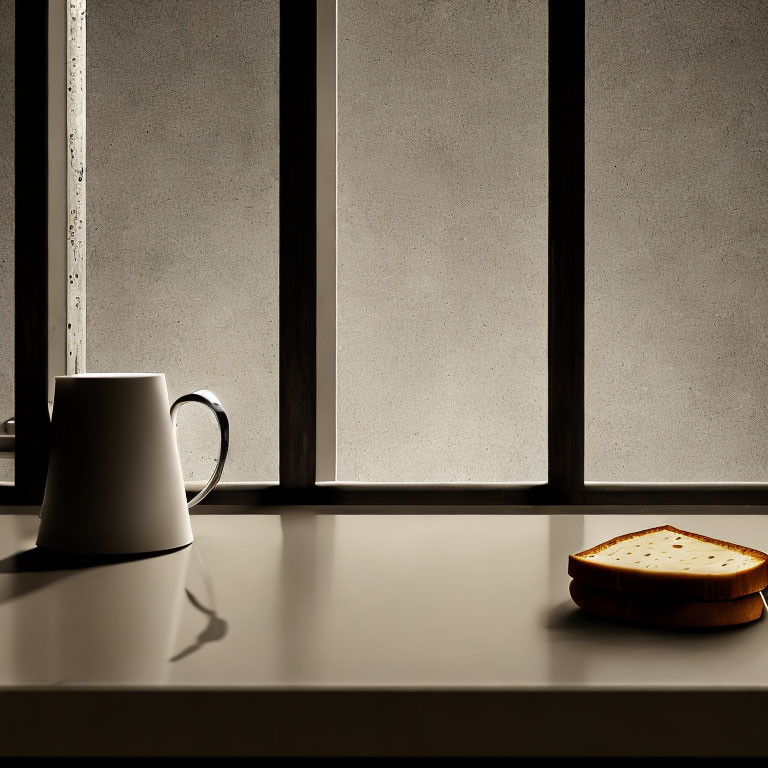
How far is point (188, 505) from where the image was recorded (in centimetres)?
72

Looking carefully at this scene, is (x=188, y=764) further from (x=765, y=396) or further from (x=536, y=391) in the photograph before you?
(x=765, y=396)

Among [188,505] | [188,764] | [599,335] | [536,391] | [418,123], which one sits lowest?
[188,764]

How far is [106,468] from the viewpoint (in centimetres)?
65

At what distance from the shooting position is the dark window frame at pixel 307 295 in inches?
35.5

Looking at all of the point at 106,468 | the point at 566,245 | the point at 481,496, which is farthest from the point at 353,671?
the point at 566,245

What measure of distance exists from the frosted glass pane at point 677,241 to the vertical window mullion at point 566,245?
522 millimetres

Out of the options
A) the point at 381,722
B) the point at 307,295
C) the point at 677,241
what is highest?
the point at 677,241

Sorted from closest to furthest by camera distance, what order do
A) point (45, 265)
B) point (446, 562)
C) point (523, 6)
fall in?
point (446, 562)
point (45, 265)
point (523, 6)

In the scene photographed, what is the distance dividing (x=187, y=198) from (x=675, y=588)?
1.13 m

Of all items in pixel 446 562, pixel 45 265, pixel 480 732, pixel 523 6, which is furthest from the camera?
pixel 523 6

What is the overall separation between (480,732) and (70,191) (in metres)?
0.83

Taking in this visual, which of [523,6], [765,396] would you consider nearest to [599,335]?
[765,396]

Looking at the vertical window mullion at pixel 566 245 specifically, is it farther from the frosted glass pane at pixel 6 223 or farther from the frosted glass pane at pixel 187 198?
→ the frosted glass pane at pixel 6 223

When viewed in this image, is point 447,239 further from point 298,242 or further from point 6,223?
point 6,223
